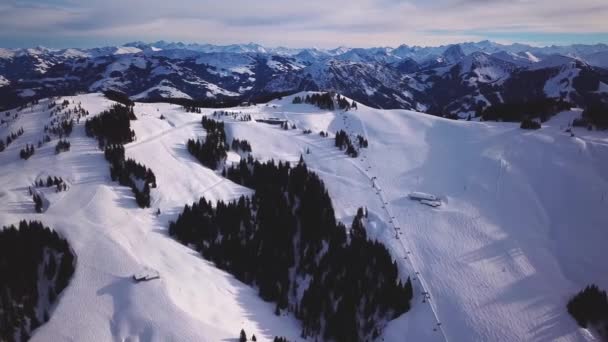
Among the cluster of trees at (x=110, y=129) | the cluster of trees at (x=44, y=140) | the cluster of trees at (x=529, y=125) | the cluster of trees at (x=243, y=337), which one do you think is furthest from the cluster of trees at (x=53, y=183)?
the cluster of trees at (x=529, y=125)

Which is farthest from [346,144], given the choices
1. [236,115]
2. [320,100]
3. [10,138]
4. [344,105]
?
[10,138]

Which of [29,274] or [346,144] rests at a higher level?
[346,144]

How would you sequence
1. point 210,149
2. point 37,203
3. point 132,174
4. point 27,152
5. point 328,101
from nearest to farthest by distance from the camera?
point 37,203, point 132,174, point 27,152, point 210,149, point 328,101

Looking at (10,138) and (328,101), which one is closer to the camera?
(10,138)

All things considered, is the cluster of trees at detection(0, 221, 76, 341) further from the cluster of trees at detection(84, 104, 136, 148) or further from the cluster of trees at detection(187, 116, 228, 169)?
the cluster of trees at detection(187, 116, 228, 169)

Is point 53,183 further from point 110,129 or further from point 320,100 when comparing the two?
point 320,100

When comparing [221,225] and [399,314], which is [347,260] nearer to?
[399,314]

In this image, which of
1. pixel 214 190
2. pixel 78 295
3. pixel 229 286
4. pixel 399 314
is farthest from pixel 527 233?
pixel 78 295

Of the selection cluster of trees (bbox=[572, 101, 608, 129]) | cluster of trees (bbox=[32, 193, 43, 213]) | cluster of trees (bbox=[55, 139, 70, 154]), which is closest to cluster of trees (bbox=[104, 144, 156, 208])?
cluster of trees (bbox=[55, 139, 70, 154])
